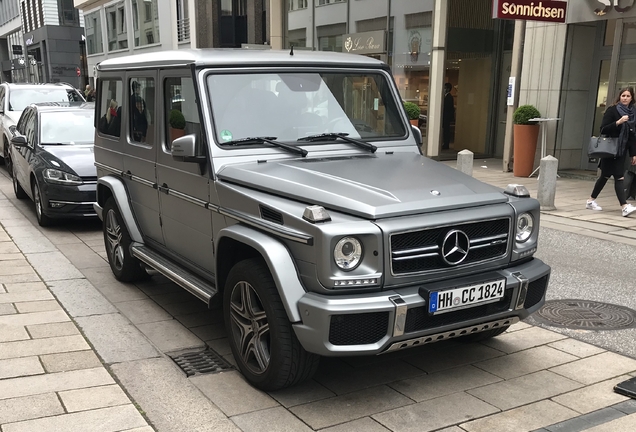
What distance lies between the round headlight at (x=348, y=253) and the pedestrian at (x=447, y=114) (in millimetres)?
14113

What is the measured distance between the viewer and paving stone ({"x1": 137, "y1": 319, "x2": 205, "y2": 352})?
15.8 feet

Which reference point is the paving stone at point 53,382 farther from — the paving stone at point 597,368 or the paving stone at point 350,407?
the paving stone at point 597,368

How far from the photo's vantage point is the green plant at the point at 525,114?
13.6 m

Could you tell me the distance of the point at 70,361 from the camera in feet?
14.6

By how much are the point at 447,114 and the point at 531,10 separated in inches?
193

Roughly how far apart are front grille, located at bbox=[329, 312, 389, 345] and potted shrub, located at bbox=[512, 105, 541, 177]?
438 inches

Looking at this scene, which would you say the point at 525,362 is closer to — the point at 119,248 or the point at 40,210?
the point at 119,248

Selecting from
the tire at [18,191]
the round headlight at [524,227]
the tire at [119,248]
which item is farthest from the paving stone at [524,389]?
the tire at [18,191]

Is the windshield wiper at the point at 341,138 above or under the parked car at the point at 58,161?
above

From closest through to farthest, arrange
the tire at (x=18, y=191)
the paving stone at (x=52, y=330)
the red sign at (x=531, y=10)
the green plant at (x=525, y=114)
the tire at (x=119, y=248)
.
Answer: the paving stone at (x=52, y=330)
the tire at (x=119, y=248)
the tire at (x=18, y=191)
the red sign at (x=531, y=10)
the green plant at (x=525, y=114)

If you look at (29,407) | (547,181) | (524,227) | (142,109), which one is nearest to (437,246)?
(524,227)

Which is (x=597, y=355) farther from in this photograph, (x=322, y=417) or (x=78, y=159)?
(x=78, y=159)

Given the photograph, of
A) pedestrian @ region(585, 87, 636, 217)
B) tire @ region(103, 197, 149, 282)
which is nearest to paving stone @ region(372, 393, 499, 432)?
tire @ region(103, 197, 149, 282)

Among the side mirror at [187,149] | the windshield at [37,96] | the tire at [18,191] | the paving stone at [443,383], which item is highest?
the side mirror at [187,149]
